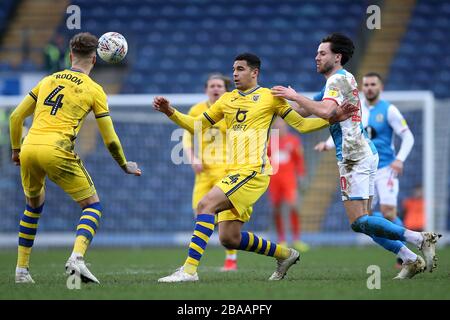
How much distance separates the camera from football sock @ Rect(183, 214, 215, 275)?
7078mm

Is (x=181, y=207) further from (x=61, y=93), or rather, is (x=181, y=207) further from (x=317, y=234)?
(x=61, y=93)

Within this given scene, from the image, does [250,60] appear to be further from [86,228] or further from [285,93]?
[86,228]

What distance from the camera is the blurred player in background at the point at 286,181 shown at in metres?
14.0

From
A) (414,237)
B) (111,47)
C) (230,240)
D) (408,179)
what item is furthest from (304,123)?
(408,179)

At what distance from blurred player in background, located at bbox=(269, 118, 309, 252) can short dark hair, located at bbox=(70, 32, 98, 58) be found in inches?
273

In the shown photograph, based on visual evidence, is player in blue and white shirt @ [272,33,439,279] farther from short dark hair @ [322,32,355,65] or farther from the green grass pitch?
the green grass pitch

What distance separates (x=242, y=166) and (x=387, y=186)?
→ 2.72 metres

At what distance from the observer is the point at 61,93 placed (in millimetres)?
6961

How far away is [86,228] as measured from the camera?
6.94 m

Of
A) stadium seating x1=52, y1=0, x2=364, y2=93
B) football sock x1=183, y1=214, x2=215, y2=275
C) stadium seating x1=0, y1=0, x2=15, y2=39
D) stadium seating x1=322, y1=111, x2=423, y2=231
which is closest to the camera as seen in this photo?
football sock x1=183, y1=214, x2=215, y2=275

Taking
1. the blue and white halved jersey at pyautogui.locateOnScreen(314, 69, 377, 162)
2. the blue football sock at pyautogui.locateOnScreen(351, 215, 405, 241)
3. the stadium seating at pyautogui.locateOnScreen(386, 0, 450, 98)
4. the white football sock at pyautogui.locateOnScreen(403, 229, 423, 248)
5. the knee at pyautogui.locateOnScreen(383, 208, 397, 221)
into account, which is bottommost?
the white football sock at pyautogui.locateOnScreen(403, 229, 423, 248)

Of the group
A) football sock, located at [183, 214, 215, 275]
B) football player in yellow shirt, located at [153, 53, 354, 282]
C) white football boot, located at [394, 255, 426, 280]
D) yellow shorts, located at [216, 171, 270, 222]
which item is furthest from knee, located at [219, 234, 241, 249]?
white football boot, located at [394, 255, 426, 280]
